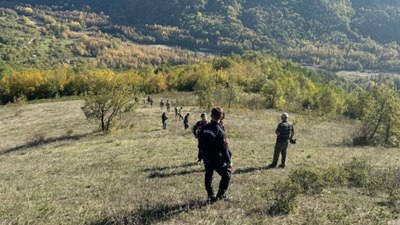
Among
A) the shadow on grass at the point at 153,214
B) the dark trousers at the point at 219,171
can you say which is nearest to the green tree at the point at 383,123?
the dark trousers at the point at 219,171

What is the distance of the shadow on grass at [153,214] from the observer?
10366mm

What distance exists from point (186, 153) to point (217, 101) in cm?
5990

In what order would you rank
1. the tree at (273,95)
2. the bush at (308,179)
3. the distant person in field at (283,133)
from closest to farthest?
the bush at (308,179) → the distant person in field at (283,133) → the tree at (273,95)

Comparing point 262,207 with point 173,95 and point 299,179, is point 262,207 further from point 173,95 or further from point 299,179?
point 173,95

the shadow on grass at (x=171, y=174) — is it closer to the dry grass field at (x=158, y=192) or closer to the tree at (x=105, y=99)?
the dry grass field at (x=158, y=192)

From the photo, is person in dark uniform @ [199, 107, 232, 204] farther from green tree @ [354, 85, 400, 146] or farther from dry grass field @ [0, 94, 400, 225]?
green tree @ [354, 85, 400, 146]

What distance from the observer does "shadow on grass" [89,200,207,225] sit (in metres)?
10.4

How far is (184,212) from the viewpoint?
11070mm

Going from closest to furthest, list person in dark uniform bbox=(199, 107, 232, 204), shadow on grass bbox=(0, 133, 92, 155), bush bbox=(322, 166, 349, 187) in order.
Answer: person in dark uniform bbox=(199, 107, 232, 204)
bush bbox=(322, 166, 349, 187)
shadow on grass bbox=(0, 133, 92, 155)

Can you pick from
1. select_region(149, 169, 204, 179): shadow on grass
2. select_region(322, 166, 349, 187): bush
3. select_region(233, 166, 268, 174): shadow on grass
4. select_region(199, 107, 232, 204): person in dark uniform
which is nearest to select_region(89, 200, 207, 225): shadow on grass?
select_region(199, 107, 232, 204): person in dark uniform

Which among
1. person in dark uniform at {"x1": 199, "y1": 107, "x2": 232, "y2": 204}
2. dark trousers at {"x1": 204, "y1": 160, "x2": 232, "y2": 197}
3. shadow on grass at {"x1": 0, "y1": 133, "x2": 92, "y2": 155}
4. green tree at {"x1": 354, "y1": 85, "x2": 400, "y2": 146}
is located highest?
person in dark uniform at {"x1": 199, "y1": 107, "x2": 232, "y2": 204}

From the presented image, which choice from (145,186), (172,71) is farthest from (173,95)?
(145,186)

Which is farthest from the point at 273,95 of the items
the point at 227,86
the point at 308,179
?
the point at 308,179

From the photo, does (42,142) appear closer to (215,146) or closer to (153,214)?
(153,214)
